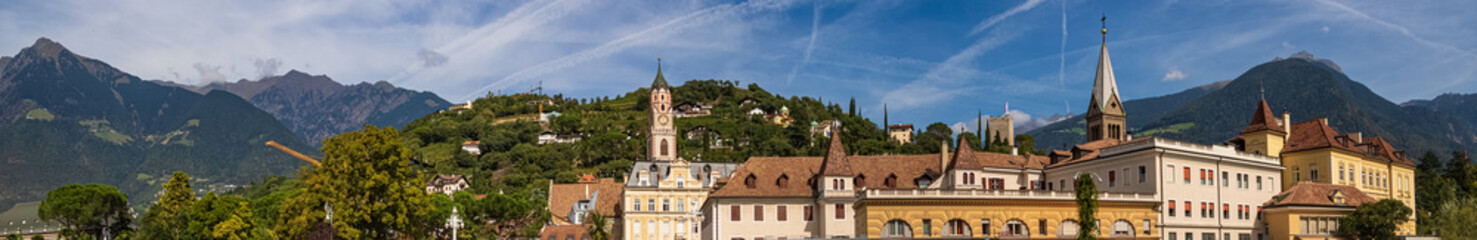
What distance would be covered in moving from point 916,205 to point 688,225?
40.5 metres

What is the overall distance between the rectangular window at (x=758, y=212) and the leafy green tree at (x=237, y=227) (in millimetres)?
31362

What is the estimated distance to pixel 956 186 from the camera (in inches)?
2913

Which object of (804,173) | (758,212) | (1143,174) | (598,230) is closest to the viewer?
(1143,174)

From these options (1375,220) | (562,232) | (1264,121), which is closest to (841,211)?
(1264,121)

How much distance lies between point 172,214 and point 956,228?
5695 cm

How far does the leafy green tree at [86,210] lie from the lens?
92.2m

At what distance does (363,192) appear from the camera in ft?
201

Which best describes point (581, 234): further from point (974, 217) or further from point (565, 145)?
point (565, 145)

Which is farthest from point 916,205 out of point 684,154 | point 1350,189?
point 684,154

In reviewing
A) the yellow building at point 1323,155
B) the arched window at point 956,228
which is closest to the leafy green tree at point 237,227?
the arched window at point 956,228

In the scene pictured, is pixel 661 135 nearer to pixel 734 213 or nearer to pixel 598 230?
pixel 598 230

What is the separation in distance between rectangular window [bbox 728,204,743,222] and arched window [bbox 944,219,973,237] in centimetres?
1581

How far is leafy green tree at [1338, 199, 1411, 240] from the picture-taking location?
67.1m

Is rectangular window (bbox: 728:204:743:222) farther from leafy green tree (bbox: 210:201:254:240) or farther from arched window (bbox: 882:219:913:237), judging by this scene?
leafy green tree (bbox: 210:201:254:240)
